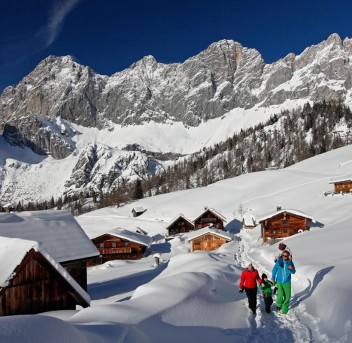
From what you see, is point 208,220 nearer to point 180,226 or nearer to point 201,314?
point 180,226

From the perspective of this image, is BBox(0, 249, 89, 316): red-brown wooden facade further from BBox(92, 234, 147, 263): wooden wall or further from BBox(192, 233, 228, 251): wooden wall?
BBox(92, 234, 147, 263): wooden wall

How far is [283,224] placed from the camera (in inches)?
2261

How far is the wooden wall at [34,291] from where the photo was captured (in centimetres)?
1277

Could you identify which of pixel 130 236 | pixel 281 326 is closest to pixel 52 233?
pixel 281 326

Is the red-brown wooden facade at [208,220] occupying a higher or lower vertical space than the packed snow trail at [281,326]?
higher

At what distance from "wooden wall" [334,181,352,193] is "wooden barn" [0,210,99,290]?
56238 mm

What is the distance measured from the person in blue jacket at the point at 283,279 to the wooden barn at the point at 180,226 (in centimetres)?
6936

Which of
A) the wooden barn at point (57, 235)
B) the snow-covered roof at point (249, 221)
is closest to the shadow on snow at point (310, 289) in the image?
the wooden barn at point (57, 235)

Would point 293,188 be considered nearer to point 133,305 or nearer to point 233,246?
point 233,246

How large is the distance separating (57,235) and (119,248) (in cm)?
3728

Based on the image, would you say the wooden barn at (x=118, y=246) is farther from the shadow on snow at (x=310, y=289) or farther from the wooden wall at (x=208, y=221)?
the shadow on snow at (x=310, y=289)

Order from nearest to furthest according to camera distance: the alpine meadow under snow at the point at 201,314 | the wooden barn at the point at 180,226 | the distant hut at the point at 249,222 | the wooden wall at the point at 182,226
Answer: the alpine meadow under snow at the point at 201,314 < the distant hut at the point at 249,222 < the wooden barn at the point at 180,226 < the wooden wall at the point at 182,226

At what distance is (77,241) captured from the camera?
27.0 m

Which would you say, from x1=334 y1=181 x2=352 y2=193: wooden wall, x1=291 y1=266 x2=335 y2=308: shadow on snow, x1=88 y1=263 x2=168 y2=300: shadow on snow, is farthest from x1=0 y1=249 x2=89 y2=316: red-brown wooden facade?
x1=334 y1=181 x2=352 y2=193: wooden wall
